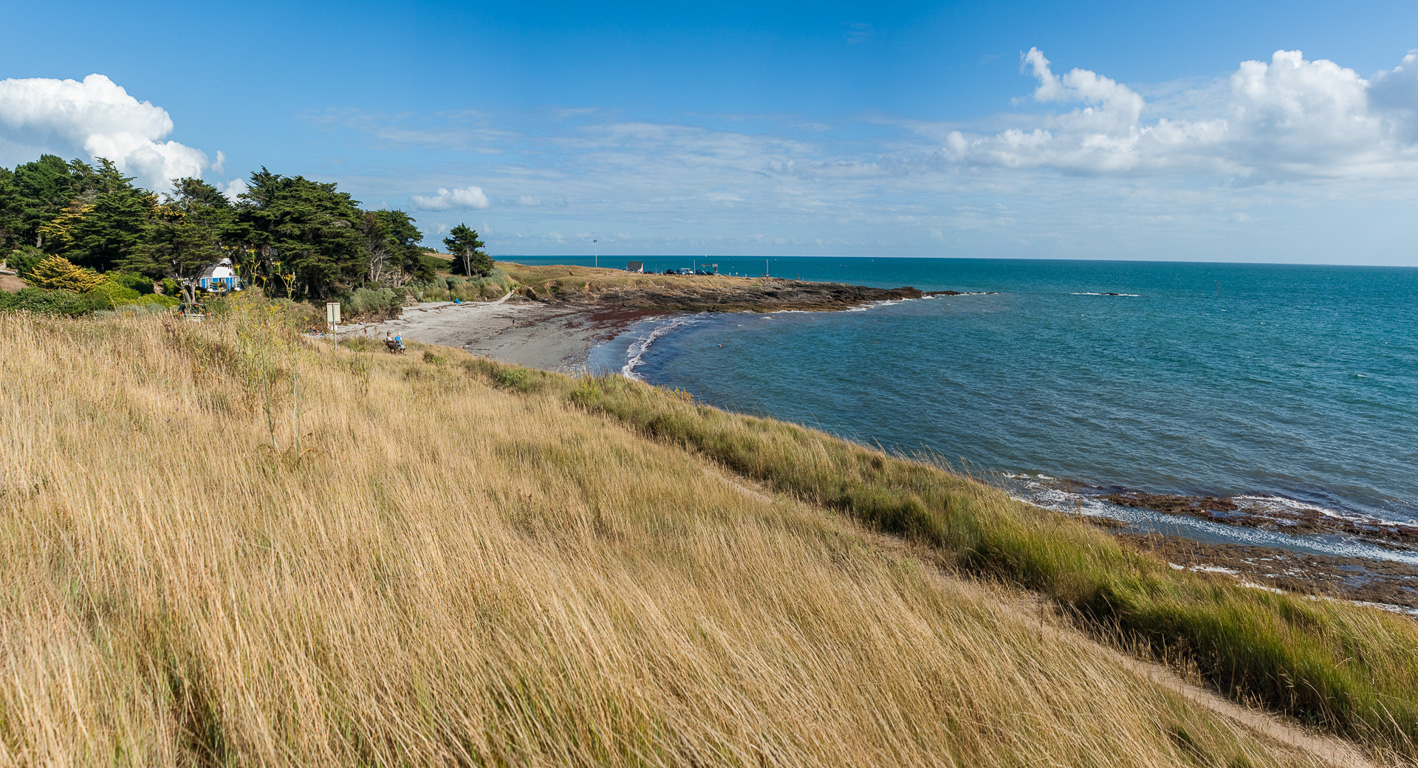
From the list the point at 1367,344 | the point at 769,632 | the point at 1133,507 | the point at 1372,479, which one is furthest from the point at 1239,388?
the point at 769,632

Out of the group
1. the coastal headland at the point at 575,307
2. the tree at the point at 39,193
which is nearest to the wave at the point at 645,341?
the coastal headland at the point at 575,307

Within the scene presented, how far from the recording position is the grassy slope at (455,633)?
229 centimetres

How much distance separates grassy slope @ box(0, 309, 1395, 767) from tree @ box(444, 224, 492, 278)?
192 ft

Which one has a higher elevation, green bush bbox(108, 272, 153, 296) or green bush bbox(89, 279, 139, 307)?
green bush bbox(108, 272, 153, 296)

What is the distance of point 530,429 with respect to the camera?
32.0ft

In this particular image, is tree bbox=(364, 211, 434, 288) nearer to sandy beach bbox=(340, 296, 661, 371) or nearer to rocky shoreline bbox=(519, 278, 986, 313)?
sandy beach bbox=(340, 296, 661, 371)

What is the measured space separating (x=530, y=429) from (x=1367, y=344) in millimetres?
59262

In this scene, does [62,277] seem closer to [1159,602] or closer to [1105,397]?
[1159,602]

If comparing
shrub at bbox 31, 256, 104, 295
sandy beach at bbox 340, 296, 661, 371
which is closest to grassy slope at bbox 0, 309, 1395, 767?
sandy beach at bbox 340, 296, 661, 371

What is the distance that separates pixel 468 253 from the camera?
62.0 meters

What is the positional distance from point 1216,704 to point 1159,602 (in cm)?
148

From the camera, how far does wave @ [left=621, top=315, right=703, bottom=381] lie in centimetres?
3135

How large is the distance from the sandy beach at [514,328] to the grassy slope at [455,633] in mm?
23254

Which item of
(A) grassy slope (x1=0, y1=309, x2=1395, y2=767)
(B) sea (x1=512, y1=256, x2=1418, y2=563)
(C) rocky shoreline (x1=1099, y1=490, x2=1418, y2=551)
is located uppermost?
(A) grassy slope (x1=0, y1=309, x2=1395, y2=767)
